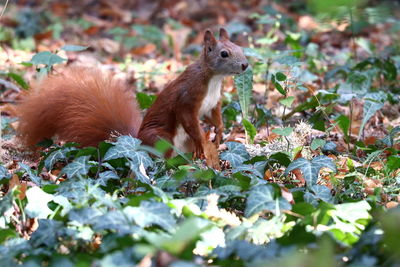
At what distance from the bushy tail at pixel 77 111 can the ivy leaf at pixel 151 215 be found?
4.74 feet

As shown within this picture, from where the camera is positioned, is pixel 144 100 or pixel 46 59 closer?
pixel 46 59

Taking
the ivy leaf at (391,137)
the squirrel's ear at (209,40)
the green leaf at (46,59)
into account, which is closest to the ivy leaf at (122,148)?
the squirrel's ear at (209,40)

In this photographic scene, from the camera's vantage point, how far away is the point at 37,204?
228 cm

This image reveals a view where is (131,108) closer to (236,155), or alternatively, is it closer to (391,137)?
(236,155)

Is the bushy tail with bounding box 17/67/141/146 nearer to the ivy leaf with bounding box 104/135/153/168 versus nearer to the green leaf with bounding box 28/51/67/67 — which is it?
the green leaf with bounding box 28/51/67/67

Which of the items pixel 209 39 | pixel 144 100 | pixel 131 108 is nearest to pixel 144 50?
pixel 144 100

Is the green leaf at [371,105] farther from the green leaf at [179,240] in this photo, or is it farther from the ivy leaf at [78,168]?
the green leaf at [179,240]

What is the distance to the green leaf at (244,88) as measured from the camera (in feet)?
12.0

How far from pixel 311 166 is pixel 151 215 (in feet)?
3.05

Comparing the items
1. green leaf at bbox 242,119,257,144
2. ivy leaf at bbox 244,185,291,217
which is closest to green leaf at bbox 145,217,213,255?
ivy leaf at bbox 244,185,291,217

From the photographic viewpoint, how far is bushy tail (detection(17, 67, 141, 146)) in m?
3.51

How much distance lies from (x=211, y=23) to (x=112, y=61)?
203cm

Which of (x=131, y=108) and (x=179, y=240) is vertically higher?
(x=179, y=240)

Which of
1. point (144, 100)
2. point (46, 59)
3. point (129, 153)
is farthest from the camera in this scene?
point (144, 100)
